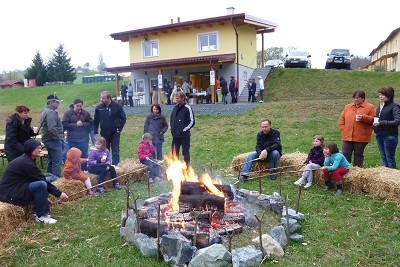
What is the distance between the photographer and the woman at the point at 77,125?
27.7 ft

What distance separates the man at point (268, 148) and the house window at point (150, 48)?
68.8ft

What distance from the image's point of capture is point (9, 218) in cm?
522

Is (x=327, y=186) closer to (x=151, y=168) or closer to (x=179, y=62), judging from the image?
(x=151, y=168)

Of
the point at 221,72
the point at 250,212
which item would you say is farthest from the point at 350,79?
the point at 250,212

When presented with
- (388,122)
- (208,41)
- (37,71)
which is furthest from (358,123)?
(37,71)

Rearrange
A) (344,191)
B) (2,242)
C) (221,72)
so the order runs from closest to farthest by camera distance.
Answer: (2,242), (344,191), (221,72)

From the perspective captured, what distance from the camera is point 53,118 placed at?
24.4 feet

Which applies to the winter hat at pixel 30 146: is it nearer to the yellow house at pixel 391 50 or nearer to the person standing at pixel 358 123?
the person standing at pixel 358 123

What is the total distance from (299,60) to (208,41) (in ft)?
27.3

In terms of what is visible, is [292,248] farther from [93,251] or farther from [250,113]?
[250,113]

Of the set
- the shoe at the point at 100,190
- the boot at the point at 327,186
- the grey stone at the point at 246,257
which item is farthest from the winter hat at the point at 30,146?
the boot at the point at 327,186

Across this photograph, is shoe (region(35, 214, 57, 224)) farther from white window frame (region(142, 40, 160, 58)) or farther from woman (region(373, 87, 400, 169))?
white window frame (region(142, 40, 160, 58))

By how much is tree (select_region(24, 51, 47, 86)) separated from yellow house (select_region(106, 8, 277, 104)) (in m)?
22.7

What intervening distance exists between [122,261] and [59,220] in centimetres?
196
